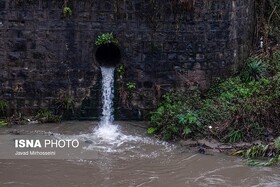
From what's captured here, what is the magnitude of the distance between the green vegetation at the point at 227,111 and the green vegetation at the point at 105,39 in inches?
68.1

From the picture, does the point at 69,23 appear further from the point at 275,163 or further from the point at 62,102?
the point at 275,163

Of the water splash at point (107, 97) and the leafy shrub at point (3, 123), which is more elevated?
the water splash at point (107, 97)

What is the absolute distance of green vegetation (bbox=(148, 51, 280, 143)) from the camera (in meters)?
9.81

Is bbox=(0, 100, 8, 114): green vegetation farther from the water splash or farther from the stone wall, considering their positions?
the water splash

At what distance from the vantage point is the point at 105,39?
35.6 ft

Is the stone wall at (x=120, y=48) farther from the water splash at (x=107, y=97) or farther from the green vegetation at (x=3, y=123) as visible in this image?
the green vegetation at (x=3, y=123)

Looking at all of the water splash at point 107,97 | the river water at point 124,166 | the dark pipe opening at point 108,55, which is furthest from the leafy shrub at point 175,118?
the dark pipe opening at point 108,55

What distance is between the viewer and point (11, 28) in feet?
35.7

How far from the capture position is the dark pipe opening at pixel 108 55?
444 inches

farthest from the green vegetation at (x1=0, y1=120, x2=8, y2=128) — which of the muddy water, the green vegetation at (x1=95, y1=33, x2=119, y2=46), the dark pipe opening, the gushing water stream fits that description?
the green vegetation at (x1=95, y1=33, x2=119, y2=46)

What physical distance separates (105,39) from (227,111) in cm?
308

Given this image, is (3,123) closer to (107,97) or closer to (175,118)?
(107,97)

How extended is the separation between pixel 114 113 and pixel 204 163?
3.00 metres

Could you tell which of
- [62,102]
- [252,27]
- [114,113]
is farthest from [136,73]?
[252,27]
